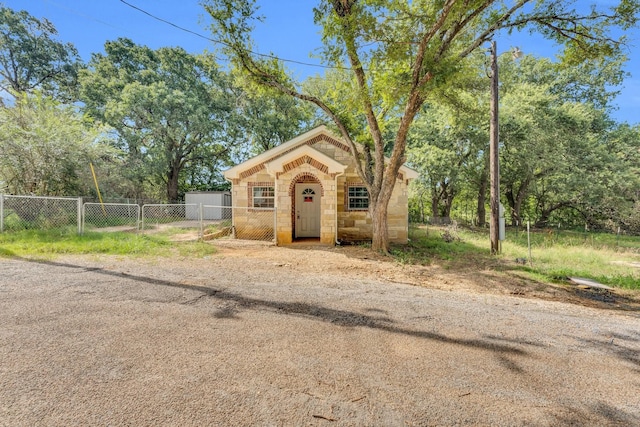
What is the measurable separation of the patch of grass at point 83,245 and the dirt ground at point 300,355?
2.59 metres

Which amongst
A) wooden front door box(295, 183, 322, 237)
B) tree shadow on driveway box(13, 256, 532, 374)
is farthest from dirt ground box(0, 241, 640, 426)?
wooden front door box(295, 183, 322, 237)

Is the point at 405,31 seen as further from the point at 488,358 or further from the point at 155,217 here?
the point at 155,217

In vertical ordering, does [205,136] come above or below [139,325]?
above

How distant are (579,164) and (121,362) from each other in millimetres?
25838

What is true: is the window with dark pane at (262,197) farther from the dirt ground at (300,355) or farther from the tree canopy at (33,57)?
the tree canopy at (33,57)

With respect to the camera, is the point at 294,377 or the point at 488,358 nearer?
the point at 294,377

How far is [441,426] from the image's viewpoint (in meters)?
2.05

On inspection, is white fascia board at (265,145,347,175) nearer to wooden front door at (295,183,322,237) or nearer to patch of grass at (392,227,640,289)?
wooden front door at (295,183,322,237)

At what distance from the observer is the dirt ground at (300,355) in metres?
2.16

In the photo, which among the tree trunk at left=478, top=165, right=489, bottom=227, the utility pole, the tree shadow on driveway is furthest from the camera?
the tree trunk at left=478, top=165, right=489, bottom=227

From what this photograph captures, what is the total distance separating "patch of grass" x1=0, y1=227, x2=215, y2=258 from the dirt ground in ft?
8.51

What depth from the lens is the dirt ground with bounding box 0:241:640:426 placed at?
2.16m

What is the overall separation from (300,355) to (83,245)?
8.59 metres

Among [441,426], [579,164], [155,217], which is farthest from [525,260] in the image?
[155,217]
